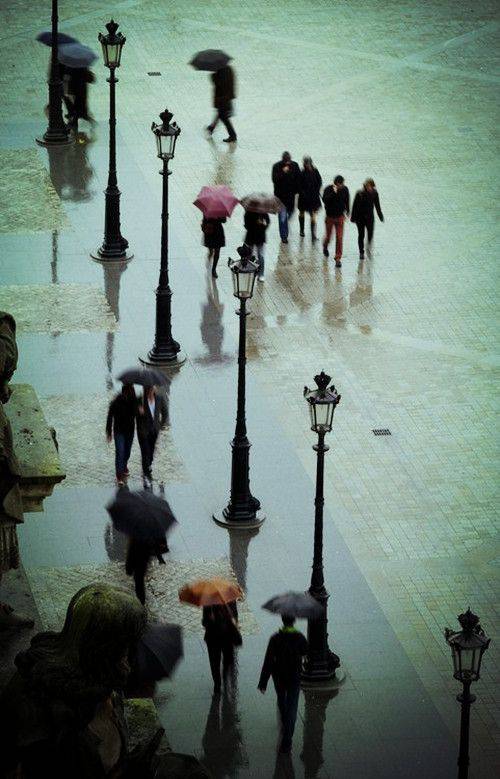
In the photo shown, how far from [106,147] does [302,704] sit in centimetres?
1855

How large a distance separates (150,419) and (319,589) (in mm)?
4109

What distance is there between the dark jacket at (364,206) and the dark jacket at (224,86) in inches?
268

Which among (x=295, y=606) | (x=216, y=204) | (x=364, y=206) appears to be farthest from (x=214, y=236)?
(x=295, y=606)

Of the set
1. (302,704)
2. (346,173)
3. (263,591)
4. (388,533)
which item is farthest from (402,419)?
(346,173)

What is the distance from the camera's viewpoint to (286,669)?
15.2 metres

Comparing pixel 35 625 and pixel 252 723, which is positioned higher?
pixel 35 625

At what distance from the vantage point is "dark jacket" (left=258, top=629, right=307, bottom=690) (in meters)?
15.1

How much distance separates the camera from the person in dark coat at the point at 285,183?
2812 cm

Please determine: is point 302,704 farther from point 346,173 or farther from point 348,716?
point 346,173

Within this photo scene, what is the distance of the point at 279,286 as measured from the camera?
2661cm

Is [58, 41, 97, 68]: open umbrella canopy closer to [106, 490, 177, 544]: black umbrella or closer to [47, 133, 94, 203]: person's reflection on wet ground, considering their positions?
[47, 133, 94, 203]: person's reflection on wet ground

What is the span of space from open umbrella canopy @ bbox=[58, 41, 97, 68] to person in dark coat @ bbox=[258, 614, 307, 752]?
19845 mm

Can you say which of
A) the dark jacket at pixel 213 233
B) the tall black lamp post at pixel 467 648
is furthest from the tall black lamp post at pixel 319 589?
the dark jacket at pixel 213 233

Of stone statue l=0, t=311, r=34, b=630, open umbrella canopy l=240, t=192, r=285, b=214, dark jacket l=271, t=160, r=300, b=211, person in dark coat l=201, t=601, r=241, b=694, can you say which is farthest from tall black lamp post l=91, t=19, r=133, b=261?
stone statue l=0, t=311, r=34, b=630
